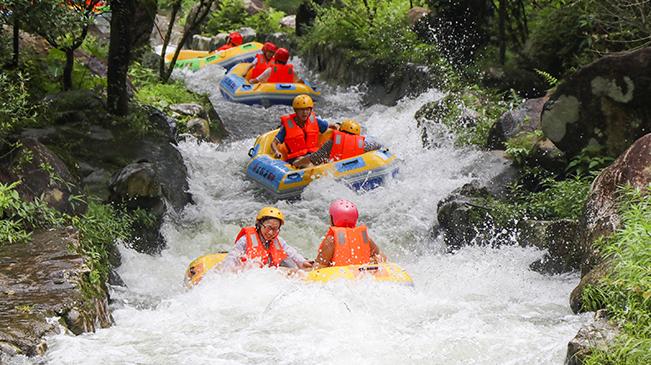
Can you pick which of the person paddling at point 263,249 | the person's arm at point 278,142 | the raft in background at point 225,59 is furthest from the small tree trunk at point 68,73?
the raft in background at point 225,59

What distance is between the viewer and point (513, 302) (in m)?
7.82

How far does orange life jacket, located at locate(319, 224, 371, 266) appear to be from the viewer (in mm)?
8242

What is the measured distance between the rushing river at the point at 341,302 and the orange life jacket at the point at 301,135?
3.15 feet

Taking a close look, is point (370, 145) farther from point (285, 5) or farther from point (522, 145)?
point (285, 5)

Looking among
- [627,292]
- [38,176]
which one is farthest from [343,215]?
[627,292]

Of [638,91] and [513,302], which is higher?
[638,91]

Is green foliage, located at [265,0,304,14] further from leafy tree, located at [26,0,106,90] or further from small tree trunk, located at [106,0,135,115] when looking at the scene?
small tree trunk, located at [106,0,135,115]

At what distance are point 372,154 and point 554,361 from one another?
680cm

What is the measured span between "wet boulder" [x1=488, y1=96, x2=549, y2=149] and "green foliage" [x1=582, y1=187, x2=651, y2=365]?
14.4 ft

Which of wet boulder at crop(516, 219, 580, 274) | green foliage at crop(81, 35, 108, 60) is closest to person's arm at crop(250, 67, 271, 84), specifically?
green foliage at crop(81, 35, 108, 60)

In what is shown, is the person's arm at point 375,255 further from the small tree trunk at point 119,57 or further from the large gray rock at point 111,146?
the small tree trunk at point 119,57

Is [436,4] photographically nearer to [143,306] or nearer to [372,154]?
[372,154]

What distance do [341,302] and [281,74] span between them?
11.6m

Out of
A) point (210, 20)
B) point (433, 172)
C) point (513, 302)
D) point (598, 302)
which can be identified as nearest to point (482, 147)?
point (433, 172)
